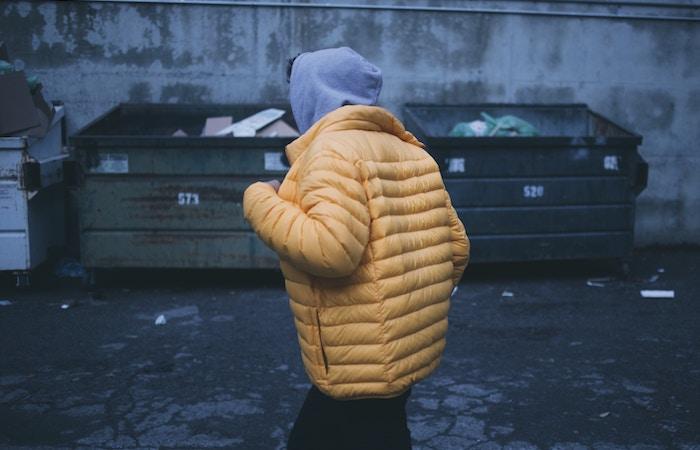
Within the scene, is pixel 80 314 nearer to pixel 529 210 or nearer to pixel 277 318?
pixel 277 318

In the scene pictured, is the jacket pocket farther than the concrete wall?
No

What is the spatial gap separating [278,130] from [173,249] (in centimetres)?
140

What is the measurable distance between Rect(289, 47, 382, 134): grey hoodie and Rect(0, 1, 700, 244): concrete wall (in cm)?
567

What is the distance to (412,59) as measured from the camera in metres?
8.14

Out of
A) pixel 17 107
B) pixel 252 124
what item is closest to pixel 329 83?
pixel 252 124

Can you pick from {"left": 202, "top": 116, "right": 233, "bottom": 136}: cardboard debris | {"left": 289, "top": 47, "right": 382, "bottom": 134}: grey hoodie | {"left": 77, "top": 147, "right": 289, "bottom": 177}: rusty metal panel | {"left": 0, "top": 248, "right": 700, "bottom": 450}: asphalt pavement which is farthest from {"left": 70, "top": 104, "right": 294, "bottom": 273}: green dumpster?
{"left": 289, "top": 47, "right": 382, "bottom": 134}: grey hoodie

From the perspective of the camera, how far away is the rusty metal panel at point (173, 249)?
6594 millimetres

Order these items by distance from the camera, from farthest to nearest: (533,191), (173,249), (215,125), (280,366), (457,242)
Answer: (215,125) < (533,191) < (173,249) < (280,366) < (457,242)

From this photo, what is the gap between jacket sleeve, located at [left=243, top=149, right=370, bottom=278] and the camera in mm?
2123

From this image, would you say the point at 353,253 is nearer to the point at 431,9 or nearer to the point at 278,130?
the point at 278,130

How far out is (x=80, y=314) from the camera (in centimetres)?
616

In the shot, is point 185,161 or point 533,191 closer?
point 185,161

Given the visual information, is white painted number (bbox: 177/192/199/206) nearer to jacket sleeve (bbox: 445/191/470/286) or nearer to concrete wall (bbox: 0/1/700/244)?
concrete wall (bbox: 0/1/700/244)

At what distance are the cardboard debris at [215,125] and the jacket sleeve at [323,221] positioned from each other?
5135 millimetres
